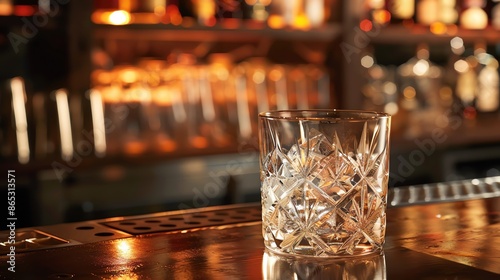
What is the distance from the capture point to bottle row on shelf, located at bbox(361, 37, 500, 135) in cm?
328

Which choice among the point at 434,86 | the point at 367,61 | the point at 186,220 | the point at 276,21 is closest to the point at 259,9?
the point at 276,21

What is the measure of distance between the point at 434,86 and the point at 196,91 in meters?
1.13

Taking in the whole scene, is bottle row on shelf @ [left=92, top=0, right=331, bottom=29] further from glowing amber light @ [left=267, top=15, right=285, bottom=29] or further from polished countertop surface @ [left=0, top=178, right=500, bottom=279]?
polished countertop surface @ [left=0, top=178, right=500, bottom=279]

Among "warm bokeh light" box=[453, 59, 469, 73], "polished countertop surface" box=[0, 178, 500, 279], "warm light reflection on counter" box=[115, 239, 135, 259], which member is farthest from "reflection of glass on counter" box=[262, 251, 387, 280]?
"warm bokeh light" box=[453, 59, 469, 73]

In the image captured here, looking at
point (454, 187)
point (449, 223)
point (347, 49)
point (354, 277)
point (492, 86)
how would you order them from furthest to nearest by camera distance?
point (492, 86) < point (347, 49) < point (454, 187) < point (449, 223) < point (354, 277)

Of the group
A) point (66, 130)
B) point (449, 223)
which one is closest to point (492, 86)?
point (66, 130)

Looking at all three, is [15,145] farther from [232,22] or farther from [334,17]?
[334,17]

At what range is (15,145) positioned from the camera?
2400 mm

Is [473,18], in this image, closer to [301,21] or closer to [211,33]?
[301,21]

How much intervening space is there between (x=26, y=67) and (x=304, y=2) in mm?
1051

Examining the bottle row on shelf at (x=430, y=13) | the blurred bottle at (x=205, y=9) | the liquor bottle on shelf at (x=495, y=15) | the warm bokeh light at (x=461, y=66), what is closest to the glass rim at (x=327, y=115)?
the blurred bottle at (x=205, y=9)

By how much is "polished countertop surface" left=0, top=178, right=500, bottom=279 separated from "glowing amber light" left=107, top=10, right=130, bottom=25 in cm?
159

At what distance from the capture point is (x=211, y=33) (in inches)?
108

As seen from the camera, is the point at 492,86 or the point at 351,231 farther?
the point at 492,86
